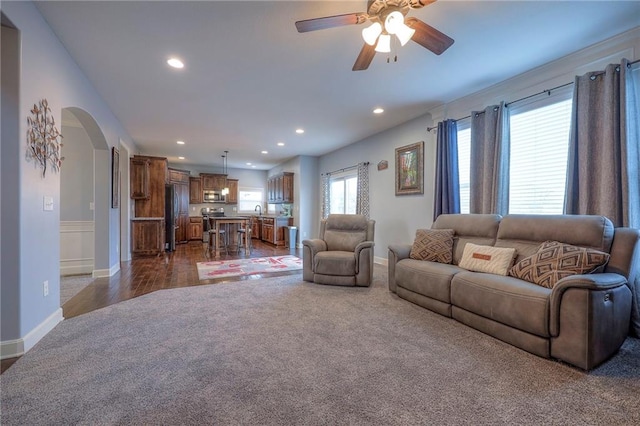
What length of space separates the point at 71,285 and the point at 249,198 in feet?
23.1

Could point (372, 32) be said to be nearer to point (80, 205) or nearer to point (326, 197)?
point (80, 205)

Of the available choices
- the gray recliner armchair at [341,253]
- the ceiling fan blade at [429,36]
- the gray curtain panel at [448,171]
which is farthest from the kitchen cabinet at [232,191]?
the ceiling fan blade at [429,36]

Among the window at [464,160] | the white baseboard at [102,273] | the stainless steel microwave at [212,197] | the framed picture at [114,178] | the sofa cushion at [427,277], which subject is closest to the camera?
the sofa cushion at [427,277]

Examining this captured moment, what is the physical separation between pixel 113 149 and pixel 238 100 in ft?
7.62

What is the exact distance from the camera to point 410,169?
489 centimetres

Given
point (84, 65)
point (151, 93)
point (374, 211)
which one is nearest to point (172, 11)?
point (84, 65)

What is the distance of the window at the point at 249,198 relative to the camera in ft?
34.7

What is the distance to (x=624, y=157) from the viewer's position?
Answer: 2.42 m

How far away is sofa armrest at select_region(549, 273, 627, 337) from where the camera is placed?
1.82 m

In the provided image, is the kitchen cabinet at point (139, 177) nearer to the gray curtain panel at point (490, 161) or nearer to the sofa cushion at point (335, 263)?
the sofa cushion at point (335, 263)

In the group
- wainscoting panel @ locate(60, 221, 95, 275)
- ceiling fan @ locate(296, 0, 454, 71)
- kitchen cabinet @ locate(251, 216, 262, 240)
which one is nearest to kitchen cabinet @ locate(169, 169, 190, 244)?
kitchen cabinet @ locate(251, 216, 262, 240)

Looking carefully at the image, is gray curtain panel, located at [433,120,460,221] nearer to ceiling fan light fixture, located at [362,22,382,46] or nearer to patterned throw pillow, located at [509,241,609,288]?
patterned throw pillow, located at [509,241,609,288]

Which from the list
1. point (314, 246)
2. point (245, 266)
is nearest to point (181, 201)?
point (245, 266)

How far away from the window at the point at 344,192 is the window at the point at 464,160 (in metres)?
2.66
